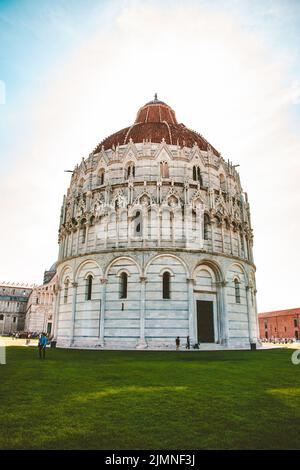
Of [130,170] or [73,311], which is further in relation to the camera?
[130,170]

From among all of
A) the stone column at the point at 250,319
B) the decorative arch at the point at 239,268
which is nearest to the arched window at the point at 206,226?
the decorative arch at the point at 239,268

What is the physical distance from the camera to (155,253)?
86.3ft

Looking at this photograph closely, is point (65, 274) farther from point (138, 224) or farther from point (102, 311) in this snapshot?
point (138, 224)

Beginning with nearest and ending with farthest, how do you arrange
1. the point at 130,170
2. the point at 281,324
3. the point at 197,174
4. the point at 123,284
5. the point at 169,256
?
1. the point at 169,256
2. the point at 123,284
3. the point at 130,170
4. the point at 197,174
5. the point at 281,324

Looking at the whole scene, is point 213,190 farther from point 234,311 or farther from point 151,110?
point 151,110

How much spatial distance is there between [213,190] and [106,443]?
2713 cm

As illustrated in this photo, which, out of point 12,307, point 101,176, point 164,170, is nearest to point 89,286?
point 101,176

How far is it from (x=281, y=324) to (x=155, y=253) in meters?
85.5

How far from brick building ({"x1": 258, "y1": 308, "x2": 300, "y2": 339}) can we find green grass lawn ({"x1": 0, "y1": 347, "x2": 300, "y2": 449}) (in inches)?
3607

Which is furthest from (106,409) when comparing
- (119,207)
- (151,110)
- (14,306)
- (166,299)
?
(14,306)

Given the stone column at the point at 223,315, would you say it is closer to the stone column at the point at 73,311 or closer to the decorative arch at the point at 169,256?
the decorative arch at the point at 169,256

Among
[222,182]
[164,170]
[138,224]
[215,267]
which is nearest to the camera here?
[138,224]

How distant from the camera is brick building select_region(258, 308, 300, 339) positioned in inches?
3637

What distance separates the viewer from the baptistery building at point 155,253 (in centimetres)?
2553
